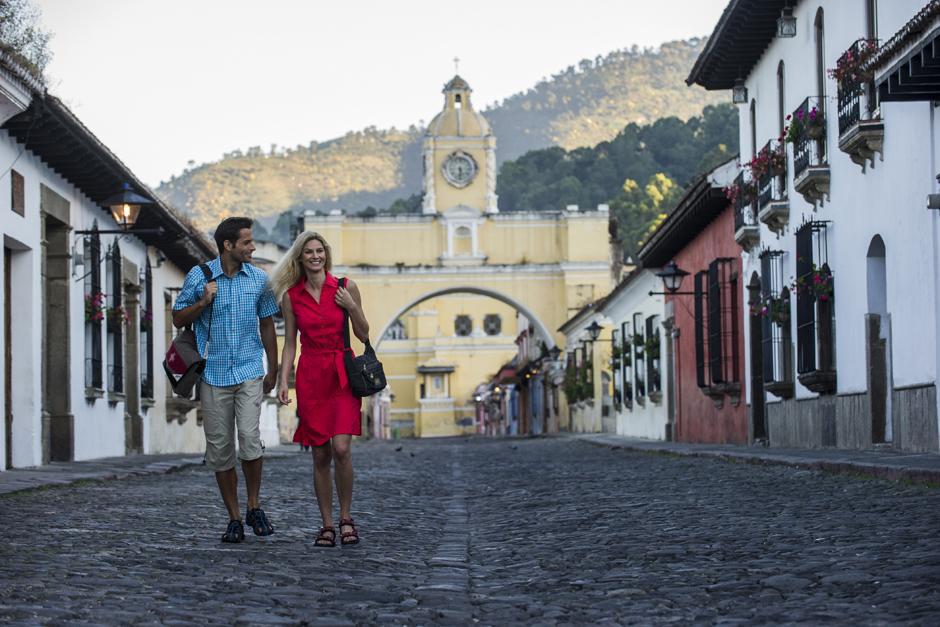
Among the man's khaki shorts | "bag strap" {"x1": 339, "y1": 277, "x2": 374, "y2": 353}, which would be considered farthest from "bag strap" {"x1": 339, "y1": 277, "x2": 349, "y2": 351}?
the man's khaki shorts

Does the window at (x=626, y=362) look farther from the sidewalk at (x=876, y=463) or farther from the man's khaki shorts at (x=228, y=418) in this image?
the man's khaki shorts at (x=228, y=418)

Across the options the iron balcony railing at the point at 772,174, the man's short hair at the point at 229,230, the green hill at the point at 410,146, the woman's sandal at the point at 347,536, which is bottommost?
the woman's sandal at the point at 347,536

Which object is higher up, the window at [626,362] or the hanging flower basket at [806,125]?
the hanging flower basket at [806,125]

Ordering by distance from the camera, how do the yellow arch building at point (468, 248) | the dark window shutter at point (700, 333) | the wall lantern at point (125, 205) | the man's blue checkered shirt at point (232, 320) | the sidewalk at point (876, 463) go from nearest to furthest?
the man's blue checkered shirt at point (232, 320), the sidewalk at point (876, 463), the wall lantern at point (125, 205), the dark window shutter at point (700, 333), the yellow arch building at point (468, 248)

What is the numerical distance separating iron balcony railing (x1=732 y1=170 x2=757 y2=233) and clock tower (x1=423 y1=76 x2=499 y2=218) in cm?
3957

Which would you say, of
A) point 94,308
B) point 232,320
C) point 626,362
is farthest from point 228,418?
Answer: point 626,362

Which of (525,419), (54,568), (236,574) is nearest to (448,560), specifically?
(236,574)

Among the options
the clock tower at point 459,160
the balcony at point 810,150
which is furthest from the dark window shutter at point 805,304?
the clock tower at point 459,160

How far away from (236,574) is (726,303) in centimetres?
1948

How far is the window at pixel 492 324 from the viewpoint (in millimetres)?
96562

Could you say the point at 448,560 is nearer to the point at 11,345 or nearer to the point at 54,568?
the point at 54,568

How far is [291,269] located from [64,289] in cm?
1151

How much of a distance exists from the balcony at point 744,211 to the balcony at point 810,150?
2721mm

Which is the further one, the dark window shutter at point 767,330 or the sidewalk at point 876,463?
the dark window shutter at point 767,330
